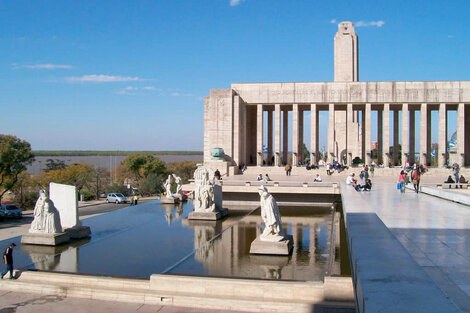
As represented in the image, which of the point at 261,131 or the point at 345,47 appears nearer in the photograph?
the point at 261,131

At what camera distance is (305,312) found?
967 cm

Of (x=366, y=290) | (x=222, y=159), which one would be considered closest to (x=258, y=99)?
(x=222, y=159)

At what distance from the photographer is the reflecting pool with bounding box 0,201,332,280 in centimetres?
1252

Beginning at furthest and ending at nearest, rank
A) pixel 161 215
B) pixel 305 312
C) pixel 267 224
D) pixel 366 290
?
pixel 161 215 → pixel 267 224 → pixel 305 312 → pixel 366 290

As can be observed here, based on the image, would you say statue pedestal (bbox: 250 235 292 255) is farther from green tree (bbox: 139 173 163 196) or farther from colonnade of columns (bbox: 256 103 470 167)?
green tree (bbox: 139 173 163 196)

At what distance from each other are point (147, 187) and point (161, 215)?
3531cm

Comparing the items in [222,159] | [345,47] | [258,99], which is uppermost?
[345,47]

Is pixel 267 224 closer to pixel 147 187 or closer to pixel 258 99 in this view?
pixel 258 99

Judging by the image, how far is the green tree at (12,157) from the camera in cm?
3891

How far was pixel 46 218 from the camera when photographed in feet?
55.2

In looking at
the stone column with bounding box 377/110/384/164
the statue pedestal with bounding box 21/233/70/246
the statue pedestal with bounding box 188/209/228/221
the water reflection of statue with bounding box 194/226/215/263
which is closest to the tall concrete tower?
the stone column with bounding box 377/110/384/164

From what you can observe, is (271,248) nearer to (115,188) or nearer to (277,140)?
(277,140)

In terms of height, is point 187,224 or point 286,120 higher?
point 286,120

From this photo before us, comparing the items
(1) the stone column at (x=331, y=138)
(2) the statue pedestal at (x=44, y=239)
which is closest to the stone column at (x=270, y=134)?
(1) the stone column at (x=331, y=138)
